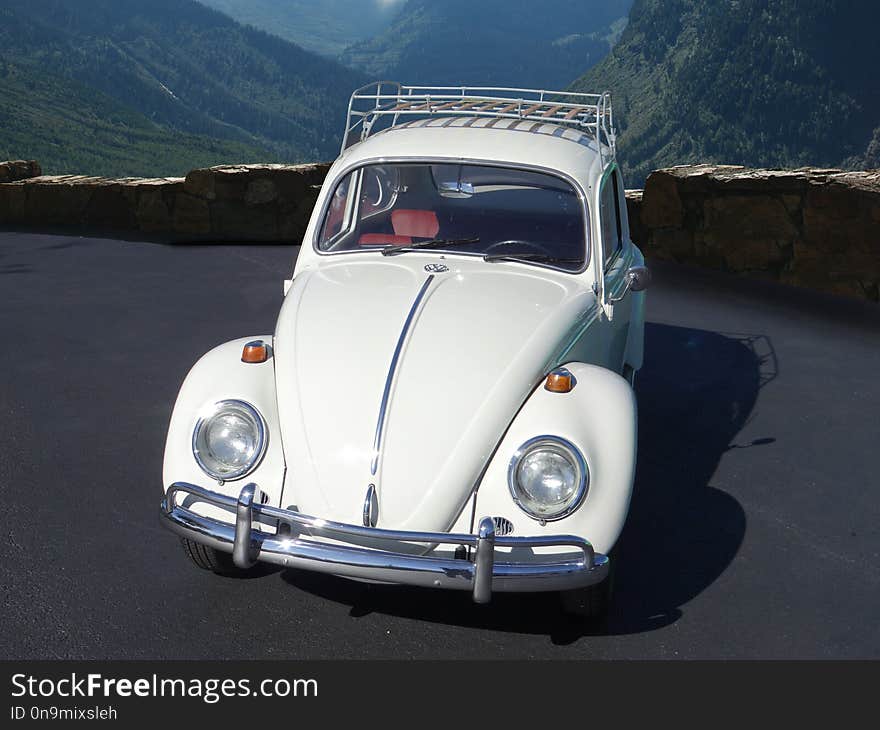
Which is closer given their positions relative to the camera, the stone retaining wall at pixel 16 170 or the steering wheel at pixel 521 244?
the steering wheel at pixel 521 244

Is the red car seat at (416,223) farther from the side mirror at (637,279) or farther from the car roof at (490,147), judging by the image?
the side mirror at (637,279)

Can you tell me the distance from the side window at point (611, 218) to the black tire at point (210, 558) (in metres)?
2.25

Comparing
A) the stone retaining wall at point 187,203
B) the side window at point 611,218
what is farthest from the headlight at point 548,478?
the stone retaining wall at point 187,203

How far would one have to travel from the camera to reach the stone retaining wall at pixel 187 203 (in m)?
12.0

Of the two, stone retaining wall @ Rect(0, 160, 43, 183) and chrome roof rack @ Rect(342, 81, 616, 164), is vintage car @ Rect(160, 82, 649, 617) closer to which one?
chrome roof rack @ Rect(342, 81, 616, 164)

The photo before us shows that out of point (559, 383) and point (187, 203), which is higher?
point (187, 203)

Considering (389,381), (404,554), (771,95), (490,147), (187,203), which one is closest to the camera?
(404,554)

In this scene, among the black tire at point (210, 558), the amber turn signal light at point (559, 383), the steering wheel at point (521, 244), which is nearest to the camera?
→ the amber turn signal light at point (559, 383)

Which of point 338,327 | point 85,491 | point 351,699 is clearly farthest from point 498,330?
point 85,491

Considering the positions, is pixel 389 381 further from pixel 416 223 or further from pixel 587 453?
pixel 416 223

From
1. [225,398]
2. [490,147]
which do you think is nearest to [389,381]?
[225,398]

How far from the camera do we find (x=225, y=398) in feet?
12.0

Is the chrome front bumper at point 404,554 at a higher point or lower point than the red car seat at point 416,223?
lower

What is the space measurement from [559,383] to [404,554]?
0.89 meters
